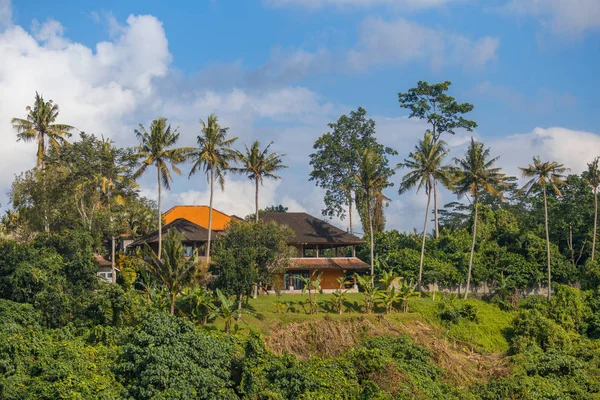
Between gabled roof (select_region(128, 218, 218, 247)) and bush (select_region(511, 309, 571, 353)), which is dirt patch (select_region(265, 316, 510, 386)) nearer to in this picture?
bush (select_region(511, 309, 571, 353))

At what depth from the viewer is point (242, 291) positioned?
4084cm

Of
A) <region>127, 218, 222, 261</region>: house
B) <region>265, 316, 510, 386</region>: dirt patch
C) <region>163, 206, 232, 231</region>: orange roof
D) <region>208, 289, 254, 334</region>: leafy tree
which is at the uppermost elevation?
<region>163, 206, 232, 231</region>: orange roof

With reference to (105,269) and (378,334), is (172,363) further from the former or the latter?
(105,269)

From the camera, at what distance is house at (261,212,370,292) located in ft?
171

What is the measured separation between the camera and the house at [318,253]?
51969mm

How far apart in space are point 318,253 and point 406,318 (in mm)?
12882

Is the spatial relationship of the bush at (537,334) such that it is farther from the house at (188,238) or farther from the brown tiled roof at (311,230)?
the house at (188,238)

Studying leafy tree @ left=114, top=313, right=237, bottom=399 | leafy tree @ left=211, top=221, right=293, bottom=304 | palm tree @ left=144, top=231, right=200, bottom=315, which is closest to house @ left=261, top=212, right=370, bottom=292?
leafy tree @ left=211, top=221, right=293, bottom=304

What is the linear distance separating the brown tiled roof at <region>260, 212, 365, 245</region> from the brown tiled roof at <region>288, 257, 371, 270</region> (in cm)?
138

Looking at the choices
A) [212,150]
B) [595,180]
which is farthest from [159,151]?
[595,180]

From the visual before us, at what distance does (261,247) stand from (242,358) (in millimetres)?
14274

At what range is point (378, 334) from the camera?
136 ft

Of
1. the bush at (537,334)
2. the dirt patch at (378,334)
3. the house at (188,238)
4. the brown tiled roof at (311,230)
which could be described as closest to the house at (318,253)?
the brown tiled roof at (311,230)

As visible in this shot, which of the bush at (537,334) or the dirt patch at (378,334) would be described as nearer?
the dirt patch at (378,334)
